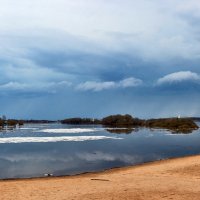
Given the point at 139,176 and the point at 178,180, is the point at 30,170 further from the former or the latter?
the point at 178,180

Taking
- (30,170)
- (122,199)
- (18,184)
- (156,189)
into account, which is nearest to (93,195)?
(122,199)

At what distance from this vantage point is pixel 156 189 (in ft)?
67.0

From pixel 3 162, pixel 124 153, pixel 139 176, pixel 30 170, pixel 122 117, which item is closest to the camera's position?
pixel 139 176

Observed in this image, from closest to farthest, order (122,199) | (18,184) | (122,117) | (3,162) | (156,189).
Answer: (122,199) → (156,189) → (18,184) → (3,162) → (122,117)

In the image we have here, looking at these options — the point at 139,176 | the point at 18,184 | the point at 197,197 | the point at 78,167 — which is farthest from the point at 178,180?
the point at 78,167

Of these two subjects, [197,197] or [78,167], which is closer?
[197,197]

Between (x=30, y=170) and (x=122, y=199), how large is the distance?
48.1 feet

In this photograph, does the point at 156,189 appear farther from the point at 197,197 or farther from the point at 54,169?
the point at 54,169

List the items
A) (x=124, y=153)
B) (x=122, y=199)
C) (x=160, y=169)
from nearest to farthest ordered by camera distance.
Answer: (x=122, y=199) → (x=160, y=169) → (x=124, y=153)

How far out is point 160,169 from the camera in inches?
1160

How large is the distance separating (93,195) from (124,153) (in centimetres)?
2492

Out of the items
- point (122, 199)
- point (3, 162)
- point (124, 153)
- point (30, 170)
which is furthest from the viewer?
point (124, 153)

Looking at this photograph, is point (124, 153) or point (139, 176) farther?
point (124, 153)

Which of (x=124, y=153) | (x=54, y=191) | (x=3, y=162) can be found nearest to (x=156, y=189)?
(x=54, y=191)
